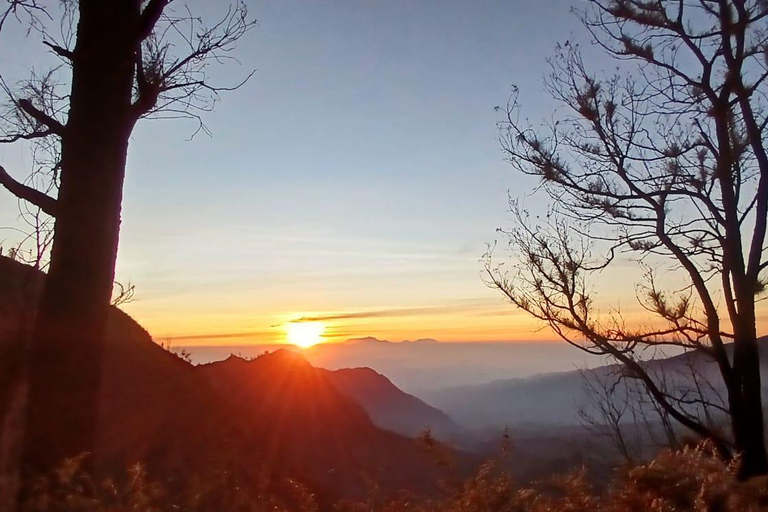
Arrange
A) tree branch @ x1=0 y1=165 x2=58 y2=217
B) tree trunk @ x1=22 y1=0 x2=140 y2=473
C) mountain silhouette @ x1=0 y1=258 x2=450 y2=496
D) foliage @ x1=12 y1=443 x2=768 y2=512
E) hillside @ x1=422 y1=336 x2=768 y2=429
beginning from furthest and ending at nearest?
1. hillside @ x1=422 y1=336 x2=768 y2=429
2. mountain silhouette @ x1=0 y1=258 x2=450 y2=496
3. tree branch @ x1=0 y1=165 x2=58 y2=217
4. tree trunk @ x1=22 y1=0 x2=140 y2=473
5. foliage @ x1=12 y1=443 x2=768 y2=512

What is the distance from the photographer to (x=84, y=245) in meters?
4.60

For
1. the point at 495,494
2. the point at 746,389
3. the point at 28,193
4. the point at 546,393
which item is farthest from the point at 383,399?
the point at 495,494

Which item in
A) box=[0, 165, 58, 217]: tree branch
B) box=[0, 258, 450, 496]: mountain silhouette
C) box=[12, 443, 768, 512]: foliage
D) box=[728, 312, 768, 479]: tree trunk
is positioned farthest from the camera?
box=[728, 312, 768, 479]: tree trunk

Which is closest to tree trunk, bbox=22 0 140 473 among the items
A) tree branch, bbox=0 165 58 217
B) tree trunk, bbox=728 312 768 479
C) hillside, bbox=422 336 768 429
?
tree branch, bbox=0 165 58 217

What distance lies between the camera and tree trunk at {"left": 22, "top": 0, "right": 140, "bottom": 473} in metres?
4.43

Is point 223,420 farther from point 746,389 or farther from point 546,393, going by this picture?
point 546,393

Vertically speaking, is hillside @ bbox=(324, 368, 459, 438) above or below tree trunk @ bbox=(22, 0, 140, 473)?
below

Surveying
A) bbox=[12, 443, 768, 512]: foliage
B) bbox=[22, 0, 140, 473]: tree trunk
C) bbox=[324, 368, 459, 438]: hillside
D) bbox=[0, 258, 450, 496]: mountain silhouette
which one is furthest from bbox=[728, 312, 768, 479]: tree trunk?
bbox=[324, 368, 459, 438]: hillside

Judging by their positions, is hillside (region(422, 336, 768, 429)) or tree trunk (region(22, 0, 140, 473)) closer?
tree trunk (region(22, 0, 140, 473))

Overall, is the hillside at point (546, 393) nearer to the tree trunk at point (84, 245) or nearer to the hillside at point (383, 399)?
the tree trunk at point (84, 245)

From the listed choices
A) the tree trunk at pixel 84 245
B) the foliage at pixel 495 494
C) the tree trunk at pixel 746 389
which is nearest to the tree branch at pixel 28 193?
the tree trunk at pixel 84 245

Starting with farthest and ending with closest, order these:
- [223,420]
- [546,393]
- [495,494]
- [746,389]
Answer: [546,393]
[223,420]
[746,389]
[495,494]

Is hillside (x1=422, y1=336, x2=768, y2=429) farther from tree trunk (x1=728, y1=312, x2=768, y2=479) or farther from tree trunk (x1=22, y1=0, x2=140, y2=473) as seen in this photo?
tree trunk (x1=22, y1=0, x2=140, y2=473)

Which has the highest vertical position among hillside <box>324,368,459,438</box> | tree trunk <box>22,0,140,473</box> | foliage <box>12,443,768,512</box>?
tree trunk <box>22,0,140,473</box>
